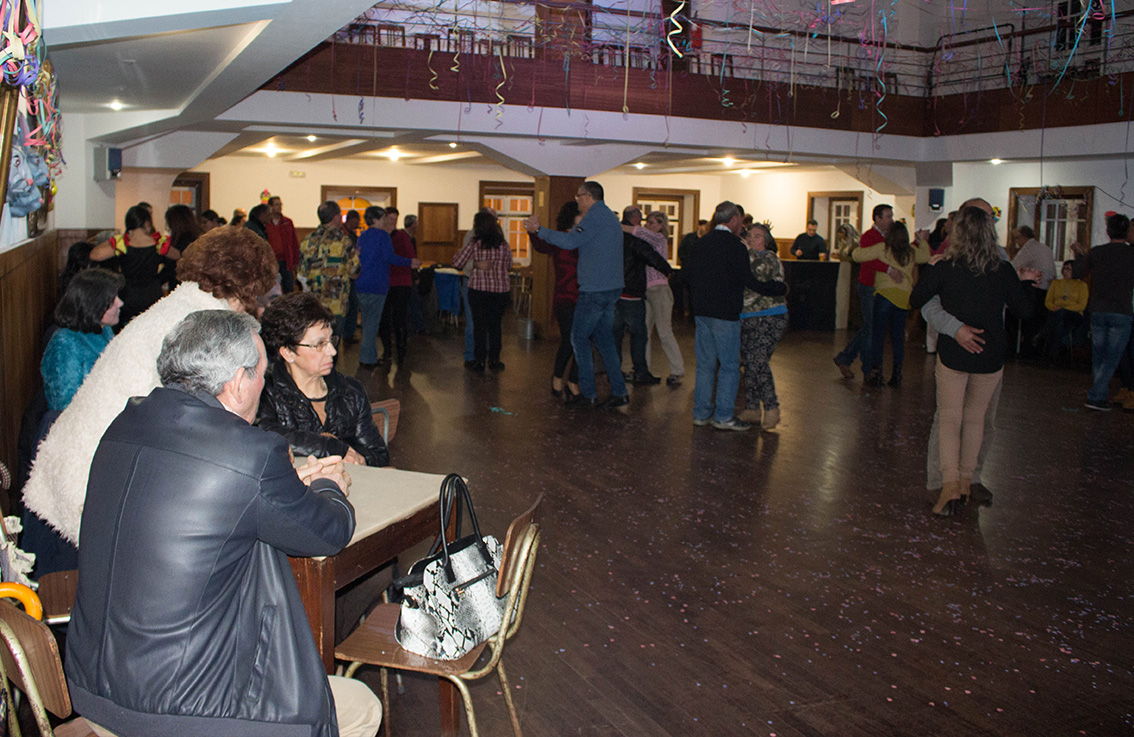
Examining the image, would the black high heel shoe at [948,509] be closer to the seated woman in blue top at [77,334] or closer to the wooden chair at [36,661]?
the seated woman in blue top at [77,334]

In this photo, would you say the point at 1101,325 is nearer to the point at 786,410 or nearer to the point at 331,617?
the point at 786,410

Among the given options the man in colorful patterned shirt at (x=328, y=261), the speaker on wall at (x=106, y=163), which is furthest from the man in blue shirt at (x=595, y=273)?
the speaker on wall at (x=106, y=163)

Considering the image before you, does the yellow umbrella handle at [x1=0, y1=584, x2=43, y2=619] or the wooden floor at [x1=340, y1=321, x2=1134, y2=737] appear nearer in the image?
the yellow umbrella handle at [x1=0, y1=584, x2=43, y2=619]

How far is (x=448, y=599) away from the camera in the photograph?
2.30m

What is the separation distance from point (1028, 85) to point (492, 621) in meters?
11.2

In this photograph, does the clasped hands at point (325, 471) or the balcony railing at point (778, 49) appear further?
the balcony railing at point (778, 49)

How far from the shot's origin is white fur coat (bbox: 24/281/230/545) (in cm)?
262

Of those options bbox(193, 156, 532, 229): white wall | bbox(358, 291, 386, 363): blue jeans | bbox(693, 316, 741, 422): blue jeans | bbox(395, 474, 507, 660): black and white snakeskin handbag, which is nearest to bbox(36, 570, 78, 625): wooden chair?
bbox(395, 474, 507, 660): black and white snakeskin handbag

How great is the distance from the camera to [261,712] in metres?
1.77

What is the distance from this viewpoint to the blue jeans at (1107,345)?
7762mm

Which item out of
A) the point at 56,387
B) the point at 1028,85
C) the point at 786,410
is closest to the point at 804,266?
the point at 1028,85

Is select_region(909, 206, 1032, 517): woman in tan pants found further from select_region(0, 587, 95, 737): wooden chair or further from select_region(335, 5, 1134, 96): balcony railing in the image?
select_region(335, 5, 1134, 96): balcony railing

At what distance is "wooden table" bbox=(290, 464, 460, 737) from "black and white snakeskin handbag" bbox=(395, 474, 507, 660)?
0.50 ft

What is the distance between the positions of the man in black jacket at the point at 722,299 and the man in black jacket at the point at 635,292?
1154mm
